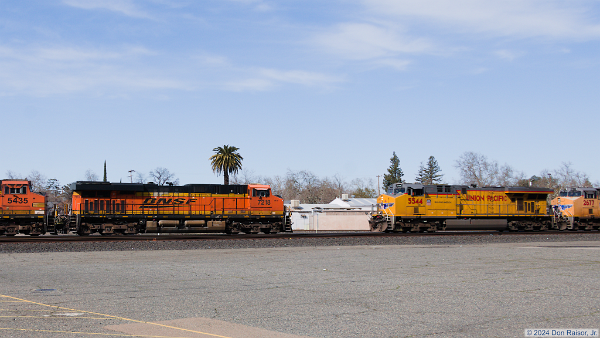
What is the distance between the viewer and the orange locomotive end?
1137 inches

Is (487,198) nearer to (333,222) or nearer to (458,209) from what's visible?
(458,209)

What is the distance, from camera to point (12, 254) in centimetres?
1884

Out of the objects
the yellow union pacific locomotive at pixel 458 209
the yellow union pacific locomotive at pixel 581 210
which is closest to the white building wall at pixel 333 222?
Answer: the yellow union pacific locomotive at pixel 458 209

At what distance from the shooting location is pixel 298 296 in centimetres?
984

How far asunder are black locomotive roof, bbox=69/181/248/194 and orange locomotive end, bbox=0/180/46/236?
2.25 meters

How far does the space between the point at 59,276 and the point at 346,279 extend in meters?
7.13

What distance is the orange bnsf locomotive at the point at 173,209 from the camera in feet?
98.4

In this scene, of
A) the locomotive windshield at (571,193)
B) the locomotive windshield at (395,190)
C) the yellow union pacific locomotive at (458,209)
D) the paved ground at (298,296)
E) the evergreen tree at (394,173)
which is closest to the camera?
the paved ground at (298,296)

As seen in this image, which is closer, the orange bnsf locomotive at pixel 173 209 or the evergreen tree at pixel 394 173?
the orange bnsf locomotive at pixel 173 209

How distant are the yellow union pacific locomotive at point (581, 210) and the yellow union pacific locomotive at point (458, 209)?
253cm

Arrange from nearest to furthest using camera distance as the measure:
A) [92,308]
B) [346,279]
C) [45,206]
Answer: [92,308] < [346,279] < [45,206]

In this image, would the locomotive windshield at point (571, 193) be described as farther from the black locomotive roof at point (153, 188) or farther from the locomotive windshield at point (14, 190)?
the locomotive windshield at point (14, 190)

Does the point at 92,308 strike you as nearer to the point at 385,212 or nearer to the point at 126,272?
the point at 126,272

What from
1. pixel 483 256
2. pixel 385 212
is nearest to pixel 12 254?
pixel 483 256
